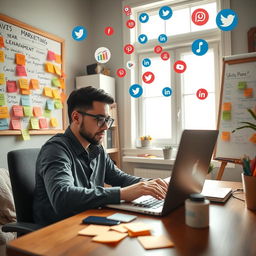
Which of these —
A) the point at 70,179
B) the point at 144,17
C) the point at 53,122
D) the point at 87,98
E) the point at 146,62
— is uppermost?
the point at 144,17

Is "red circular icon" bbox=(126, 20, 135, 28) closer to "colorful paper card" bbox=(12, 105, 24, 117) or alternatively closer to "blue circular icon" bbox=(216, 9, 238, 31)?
"blue circular icon" bbox=(216, 9, 238, 31)

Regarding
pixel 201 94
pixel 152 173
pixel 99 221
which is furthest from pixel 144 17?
pixel 99 221

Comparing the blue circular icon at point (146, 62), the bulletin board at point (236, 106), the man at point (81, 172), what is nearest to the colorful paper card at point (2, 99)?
the man at point (81, 172)

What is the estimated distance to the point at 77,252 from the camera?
644 mm

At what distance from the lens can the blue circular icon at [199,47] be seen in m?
2.88

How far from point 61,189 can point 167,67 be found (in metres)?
2.50

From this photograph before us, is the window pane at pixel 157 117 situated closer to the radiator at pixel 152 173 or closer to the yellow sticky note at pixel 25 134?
the radiator at pixel 152 173

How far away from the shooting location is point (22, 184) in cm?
123

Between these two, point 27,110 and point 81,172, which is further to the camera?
point 27,110

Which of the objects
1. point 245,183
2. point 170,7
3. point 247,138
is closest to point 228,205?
point 245,183

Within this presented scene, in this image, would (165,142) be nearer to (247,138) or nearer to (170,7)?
(247,138)

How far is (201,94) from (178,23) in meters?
0.90

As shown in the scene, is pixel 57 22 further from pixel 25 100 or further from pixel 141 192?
pixel 141 192

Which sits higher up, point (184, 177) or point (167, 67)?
point (167, 67)
